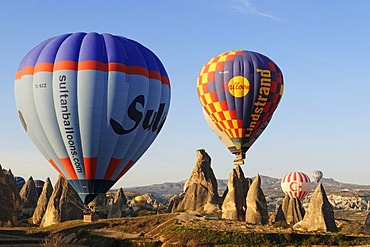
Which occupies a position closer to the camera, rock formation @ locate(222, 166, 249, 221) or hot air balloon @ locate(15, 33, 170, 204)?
hot air balloon @ locate(15, 33, 170, 204)

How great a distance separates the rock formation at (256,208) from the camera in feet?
149

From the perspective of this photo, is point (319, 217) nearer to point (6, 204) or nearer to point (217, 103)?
point (217, 103)

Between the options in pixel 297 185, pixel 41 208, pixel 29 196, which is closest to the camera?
pixel 41 208

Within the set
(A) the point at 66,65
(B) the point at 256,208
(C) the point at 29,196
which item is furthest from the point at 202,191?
(C) the point at 29,196

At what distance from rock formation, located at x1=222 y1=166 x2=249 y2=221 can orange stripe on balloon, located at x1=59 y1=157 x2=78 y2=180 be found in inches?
705

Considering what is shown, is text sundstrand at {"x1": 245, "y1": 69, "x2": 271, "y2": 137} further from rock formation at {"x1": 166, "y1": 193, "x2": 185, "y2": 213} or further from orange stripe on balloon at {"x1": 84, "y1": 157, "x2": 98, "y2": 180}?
orange stripe on balloon at {"x1": 84, "y1": 157, "x2": 98, "y2": 180}

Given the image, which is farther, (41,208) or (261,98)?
(41,208)

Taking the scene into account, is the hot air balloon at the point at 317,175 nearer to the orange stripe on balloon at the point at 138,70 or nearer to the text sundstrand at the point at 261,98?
the text sundstrand at the point at 261,98

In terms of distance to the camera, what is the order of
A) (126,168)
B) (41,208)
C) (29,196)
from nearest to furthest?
(126,168) → (41,208) → (29,196)

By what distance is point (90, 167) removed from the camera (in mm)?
34438

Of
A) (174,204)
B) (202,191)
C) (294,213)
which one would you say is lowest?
(294,213)

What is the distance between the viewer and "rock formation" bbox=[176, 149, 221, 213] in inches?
2094

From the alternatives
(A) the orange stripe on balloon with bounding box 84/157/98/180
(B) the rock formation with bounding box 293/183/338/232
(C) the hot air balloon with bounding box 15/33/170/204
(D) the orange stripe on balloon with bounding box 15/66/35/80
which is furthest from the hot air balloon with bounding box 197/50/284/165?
(D) the orange stripe on balloon with bounding box 15/66/35/80

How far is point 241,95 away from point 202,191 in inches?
483
